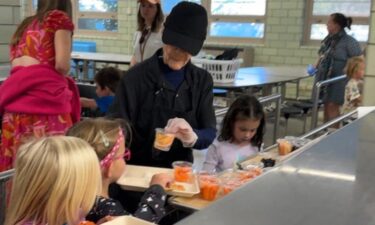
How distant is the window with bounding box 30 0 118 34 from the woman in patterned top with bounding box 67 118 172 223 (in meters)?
8.79

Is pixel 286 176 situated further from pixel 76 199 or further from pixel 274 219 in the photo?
pixel 76 199

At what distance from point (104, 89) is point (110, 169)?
8.28 feet

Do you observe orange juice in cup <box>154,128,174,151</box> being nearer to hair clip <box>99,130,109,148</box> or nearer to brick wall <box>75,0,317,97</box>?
hair clip <box>99,130,109,148</box>

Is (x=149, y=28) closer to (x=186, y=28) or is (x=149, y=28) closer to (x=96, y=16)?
(x=186, y=28)

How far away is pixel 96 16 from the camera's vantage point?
10.6 meters

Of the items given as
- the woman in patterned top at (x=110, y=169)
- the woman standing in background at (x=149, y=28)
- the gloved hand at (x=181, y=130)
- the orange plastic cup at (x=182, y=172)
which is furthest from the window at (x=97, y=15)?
the woman in patterned top at (x=110, y=169)

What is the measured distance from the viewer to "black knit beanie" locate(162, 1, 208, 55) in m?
2.07

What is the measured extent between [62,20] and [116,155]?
108 centimetres

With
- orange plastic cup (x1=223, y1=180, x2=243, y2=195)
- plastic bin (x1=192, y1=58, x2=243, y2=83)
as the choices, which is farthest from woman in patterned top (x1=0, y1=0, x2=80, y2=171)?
plastic bin (x1=192, y1=58, x2=243, y2=83)

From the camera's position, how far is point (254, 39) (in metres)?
8.93

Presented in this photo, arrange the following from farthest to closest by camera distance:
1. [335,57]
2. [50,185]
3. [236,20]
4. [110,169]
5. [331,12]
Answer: [236,20] < [331,12] < [335,57] < [110,169] < [50,185]

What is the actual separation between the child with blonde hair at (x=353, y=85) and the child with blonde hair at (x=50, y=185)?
11.6 feet

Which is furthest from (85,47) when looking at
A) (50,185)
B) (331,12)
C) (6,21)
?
(50,185)

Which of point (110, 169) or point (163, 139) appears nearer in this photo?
point (110, 169)
